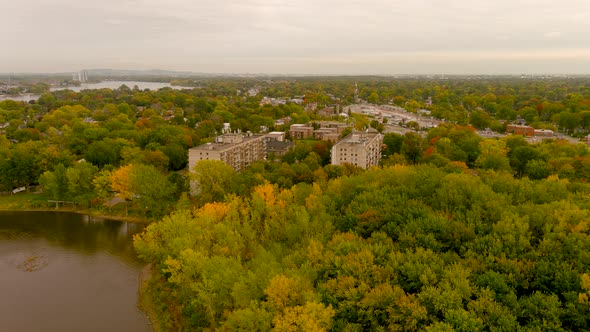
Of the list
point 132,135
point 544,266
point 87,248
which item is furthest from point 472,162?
point 132,135

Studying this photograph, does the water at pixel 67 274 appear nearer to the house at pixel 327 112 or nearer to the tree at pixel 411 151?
the tree at pixel 411 151

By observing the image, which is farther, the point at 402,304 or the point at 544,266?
the point at 544,266

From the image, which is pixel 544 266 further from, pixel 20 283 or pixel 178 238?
pixel 20 283

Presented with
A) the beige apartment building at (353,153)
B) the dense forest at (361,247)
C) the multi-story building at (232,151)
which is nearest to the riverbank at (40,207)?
the dense forest at (361,247)

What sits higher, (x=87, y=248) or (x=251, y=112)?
(x=251, y=112)

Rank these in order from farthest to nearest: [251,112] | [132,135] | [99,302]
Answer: [251,112]
[132,135]
[99,302]

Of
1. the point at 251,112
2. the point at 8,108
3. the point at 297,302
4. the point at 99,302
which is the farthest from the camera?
the point at 8,108
